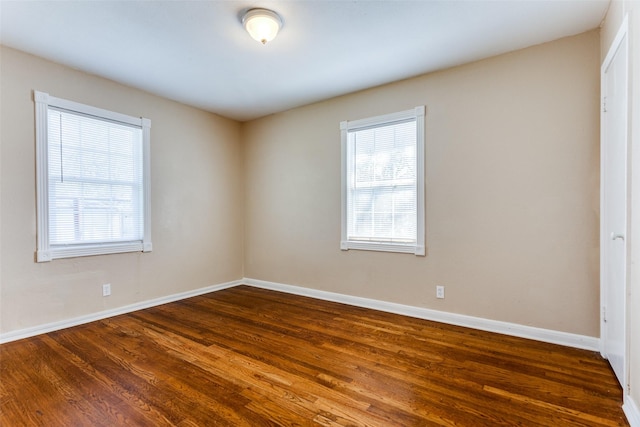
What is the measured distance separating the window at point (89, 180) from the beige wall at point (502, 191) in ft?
7.72

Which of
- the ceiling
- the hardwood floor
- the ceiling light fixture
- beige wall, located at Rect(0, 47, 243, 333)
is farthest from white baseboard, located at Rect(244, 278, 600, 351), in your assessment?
the ceiling light fixture

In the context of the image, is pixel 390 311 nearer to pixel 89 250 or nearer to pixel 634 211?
pixel 634 211

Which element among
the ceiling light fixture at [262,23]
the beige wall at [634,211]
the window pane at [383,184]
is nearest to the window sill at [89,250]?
the window pane at [383,184]

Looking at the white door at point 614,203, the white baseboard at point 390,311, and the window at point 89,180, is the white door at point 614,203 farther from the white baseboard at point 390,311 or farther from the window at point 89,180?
the window at point 89,180

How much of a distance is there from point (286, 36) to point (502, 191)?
2419 mm

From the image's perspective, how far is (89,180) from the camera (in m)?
3.35

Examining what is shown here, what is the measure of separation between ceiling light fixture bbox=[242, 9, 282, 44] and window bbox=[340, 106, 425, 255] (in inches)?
66.3

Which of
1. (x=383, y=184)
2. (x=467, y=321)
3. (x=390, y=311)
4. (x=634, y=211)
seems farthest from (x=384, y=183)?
(x=634, y=211)

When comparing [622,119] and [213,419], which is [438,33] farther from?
[213,419]

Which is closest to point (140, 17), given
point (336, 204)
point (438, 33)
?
point (438, 33)

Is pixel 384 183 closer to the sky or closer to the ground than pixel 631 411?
closer to the sky

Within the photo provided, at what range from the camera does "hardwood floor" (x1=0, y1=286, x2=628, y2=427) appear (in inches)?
68.4

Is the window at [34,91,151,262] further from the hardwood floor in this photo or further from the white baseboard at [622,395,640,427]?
the white baseboard at [622,395,640,427]

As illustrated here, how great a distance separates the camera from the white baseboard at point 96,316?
2.82 m
